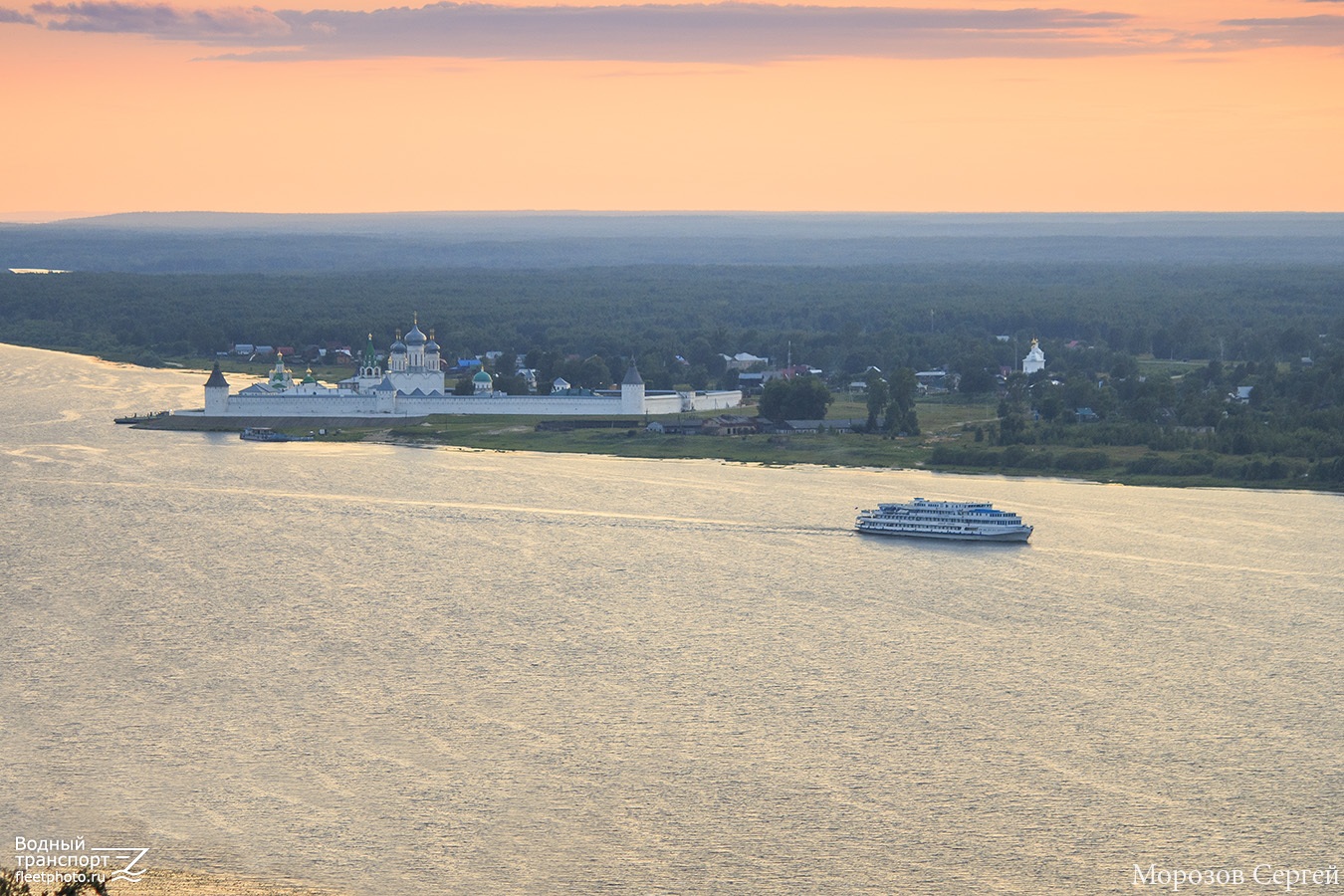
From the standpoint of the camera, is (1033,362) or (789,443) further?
(1033,362)

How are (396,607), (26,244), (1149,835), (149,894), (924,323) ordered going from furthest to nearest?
(26,244) < (924,323) < (396,607) < (1149,835) < (149,894)

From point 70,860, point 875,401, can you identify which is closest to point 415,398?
point 875,401

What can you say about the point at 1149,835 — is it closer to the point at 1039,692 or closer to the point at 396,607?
the point at 1039,692

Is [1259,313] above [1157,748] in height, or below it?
above

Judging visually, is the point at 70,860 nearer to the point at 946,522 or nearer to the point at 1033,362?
the point at 946,522

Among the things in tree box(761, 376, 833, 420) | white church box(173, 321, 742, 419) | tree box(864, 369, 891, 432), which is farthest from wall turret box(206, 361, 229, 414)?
tree box(864, 369, 891, 432)

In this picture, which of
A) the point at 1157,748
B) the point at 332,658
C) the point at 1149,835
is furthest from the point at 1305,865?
the point at 332,658

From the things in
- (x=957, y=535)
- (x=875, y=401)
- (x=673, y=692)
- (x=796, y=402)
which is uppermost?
(x=875, y=401)
